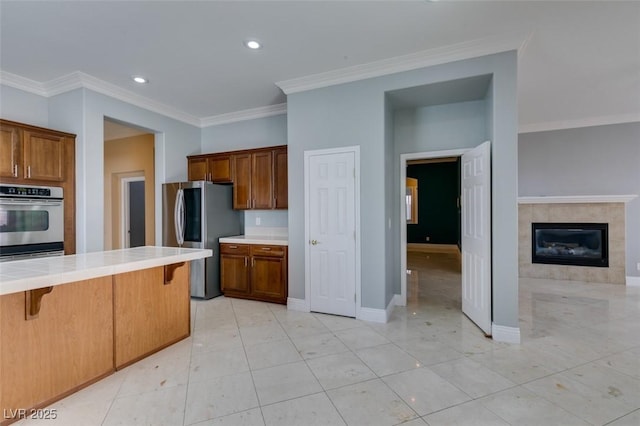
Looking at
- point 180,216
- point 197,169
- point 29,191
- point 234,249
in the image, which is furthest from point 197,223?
point 29,191

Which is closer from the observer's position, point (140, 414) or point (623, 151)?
point (140, 414)

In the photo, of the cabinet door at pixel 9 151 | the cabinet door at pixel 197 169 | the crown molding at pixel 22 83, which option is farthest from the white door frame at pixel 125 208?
the cabinet door at pixel 9 151

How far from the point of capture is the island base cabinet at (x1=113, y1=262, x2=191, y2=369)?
8.16 ft

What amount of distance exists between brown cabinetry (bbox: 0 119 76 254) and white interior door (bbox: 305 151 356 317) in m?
2.89

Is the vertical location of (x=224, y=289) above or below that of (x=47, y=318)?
below

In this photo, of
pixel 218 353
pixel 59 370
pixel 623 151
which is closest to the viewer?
pixel 59 370

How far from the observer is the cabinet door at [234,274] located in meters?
4.41

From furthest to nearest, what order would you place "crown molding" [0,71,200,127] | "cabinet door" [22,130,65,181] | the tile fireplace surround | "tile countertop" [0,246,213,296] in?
the tile fireplace surround
"crown molding" [0,71,200,127]
"cabinet door" [22,130,65,181]
"tile countertop" [0,246,213,296]

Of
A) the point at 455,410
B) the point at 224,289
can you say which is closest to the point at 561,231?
the point at 455,410

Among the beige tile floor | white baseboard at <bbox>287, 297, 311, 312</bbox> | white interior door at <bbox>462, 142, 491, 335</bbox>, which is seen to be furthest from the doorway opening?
white baseboard at <bbox>287, 297, 311, 312</bbox>

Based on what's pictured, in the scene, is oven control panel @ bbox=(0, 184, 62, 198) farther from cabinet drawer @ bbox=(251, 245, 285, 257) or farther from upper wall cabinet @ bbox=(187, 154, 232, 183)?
cabinet drawer @ bbox=(251, 245, 285, 257)

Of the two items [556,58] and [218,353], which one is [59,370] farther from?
[556,58]

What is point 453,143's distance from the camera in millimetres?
3873

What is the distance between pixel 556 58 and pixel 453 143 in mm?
1333
